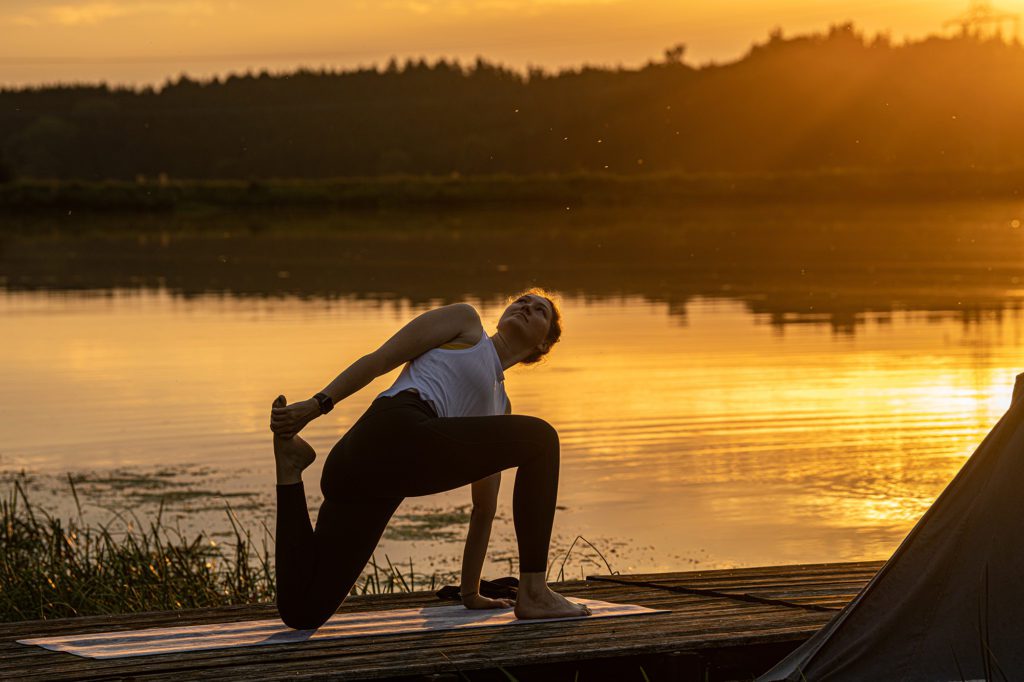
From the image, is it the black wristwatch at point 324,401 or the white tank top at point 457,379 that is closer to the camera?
the black wristwatch at point 324,401

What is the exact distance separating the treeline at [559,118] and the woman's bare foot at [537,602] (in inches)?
3025

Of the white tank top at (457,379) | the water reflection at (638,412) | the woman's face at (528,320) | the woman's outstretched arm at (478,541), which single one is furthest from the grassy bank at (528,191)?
the white tank top at (457,379)

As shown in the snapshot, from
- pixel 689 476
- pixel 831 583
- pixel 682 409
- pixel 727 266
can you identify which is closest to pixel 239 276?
pixel 727 266

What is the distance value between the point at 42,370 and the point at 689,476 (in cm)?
891

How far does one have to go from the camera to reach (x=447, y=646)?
5441mm

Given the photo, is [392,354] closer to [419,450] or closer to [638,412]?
[419,450]

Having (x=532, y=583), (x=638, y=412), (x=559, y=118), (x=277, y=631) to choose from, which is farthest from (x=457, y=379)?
(x=559, y=118)

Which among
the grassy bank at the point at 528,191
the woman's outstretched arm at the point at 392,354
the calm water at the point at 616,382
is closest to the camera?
the woman's outstretched arm at the point at 392,354

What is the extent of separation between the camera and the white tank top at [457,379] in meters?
5.58

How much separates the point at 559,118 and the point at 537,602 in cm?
10223

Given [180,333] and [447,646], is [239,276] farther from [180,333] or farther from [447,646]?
[447,646]

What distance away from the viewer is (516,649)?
5355mm

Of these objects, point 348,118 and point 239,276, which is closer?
point 239,276

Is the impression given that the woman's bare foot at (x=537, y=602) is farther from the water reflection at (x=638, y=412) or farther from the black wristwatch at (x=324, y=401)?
the water reflection at (x=638, y=412)
